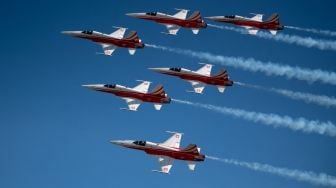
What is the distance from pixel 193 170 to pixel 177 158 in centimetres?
429

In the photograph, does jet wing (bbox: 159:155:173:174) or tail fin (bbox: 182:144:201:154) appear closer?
tail fin (bbox: 182:144:201:154)

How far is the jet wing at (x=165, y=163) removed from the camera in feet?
651

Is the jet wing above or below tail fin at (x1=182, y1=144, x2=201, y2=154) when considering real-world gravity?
below

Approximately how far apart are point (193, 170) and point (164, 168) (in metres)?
5.67

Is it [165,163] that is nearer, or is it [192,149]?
[192,149]

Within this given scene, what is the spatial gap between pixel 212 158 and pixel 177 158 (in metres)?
8.10

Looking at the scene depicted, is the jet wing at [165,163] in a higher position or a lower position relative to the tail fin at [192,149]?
lower

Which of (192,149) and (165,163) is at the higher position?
(192,149)

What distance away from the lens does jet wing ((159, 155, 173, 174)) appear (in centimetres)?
19840

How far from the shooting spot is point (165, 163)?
199 metres

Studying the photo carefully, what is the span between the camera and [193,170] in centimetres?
19738

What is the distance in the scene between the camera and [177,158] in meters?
200

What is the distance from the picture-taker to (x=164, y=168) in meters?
198

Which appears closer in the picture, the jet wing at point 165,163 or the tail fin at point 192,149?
the tail fin at point 192,149
